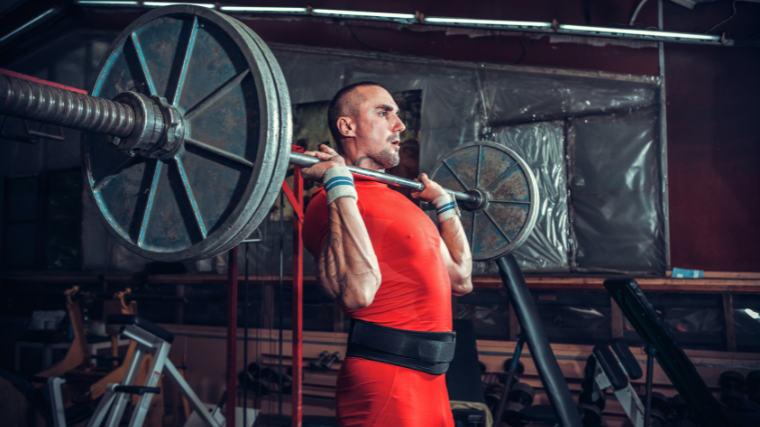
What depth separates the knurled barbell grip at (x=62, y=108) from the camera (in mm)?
823

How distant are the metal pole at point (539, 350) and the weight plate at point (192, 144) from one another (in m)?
1.70

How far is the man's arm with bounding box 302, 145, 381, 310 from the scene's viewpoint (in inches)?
46.8

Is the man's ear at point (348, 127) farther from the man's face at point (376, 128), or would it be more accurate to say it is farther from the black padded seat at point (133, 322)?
the black padded seat at point (133, 322)

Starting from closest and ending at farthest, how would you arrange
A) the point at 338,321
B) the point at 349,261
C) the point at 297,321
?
the point at 349,261 → the point at 297,321 → the point at 338,321

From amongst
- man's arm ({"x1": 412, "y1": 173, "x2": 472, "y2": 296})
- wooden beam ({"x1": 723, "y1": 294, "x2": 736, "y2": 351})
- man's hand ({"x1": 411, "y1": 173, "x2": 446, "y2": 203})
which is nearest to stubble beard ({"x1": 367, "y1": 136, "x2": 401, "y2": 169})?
man's hand ({"x1": 411, "y1": 173, "x2": 446, "y2": 203})

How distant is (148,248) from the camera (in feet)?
3.64

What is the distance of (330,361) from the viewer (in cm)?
381

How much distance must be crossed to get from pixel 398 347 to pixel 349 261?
11.3 inches

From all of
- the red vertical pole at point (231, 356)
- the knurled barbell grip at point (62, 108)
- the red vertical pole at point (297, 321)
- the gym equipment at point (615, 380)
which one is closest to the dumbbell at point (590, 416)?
the gym equipment at point (615, 380)

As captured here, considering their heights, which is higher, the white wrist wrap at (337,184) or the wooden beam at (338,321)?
the white wrist wrap at (337,184)

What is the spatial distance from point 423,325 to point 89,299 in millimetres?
3475

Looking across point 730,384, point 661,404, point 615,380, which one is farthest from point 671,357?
point 730,384

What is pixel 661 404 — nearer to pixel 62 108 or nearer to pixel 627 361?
pixel 627 361

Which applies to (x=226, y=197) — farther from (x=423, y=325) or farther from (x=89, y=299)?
(x=89, y=299)
